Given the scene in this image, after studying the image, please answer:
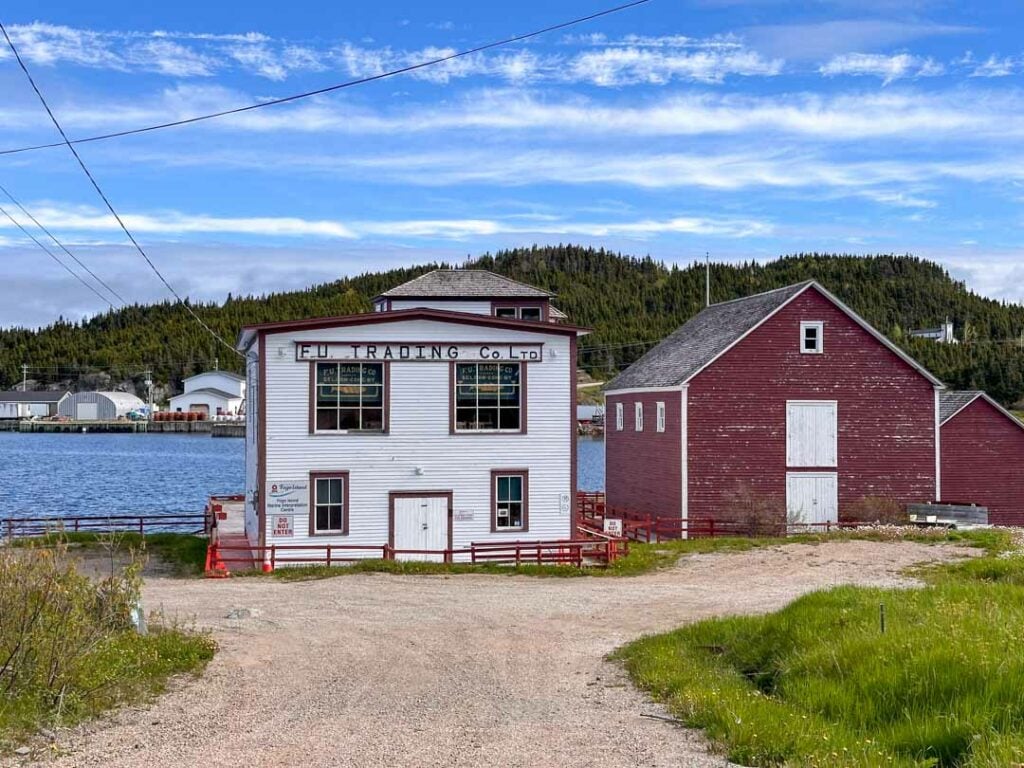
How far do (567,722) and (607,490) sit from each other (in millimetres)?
36598

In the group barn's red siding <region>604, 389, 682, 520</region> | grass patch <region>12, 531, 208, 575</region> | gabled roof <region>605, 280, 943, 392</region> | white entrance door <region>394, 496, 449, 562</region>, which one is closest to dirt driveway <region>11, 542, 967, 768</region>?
white entrance door <region>394, 496, 449, 562</region>

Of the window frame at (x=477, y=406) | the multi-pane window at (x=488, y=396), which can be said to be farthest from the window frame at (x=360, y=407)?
the multi-pane window at (x=488, y=396)

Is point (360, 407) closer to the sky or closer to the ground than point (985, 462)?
closer to the sky

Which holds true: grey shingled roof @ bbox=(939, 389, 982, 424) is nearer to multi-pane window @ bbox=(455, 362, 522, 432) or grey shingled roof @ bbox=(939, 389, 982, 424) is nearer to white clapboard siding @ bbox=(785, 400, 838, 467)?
white clapboard siding @ bbox=(785, 400, 838, 467)

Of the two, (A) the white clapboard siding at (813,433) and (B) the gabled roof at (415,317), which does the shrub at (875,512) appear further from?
(B) the gabled roof at (415,317)

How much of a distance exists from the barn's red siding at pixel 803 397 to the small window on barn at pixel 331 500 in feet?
44.0

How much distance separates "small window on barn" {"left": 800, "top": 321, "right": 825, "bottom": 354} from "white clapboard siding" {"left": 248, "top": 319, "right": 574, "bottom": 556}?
1177cm

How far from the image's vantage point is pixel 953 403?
146 ft

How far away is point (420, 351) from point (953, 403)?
22.1 m

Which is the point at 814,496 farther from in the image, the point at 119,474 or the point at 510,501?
the point at 119,474

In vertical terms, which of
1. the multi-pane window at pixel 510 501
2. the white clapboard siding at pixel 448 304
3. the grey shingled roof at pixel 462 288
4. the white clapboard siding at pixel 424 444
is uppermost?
the grey shingled roof at pixel 462 288

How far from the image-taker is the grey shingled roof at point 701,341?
4156 cm

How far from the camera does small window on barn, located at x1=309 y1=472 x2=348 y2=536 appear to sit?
3222 centimetres

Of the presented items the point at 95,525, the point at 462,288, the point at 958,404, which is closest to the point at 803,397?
the point at 958,404
